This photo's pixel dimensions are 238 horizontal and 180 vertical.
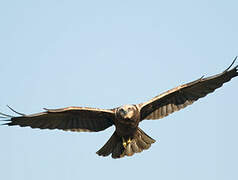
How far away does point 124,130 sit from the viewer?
18.7m

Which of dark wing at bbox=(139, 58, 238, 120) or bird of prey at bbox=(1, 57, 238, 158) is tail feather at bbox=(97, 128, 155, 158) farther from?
dark wing at bbox=(139, 58, 238, 120)

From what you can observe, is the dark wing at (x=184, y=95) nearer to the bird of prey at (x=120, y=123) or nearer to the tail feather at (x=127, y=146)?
the bird of prey at (x=120, y=123)

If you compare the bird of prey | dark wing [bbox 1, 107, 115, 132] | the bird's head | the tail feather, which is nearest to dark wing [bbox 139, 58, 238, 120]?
the bird of prey

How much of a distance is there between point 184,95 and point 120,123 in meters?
2.06

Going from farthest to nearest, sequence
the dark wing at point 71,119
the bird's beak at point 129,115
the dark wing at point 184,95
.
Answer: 1. the dark wing at point 184,95
2. the dark wing at point 71,119
3. the bird's beak at point 129,115

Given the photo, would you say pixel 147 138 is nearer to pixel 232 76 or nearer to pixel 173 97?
pixel 173 97

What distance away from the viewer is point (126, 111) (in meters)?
18.2

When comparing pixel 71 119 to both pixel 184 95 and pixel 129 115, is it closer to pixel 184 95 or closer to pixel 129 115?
pixel 129 115

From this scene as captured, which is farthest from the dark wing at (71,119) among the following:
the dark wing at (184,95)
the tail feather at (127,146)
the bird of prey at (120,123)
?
the dark wing at (184,95)

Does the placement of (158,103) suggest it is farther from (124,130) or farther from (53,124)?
(53,124)

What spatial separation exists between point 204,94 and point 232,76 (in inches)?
34.6

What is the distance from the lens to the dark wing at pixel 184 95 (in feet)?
62.8

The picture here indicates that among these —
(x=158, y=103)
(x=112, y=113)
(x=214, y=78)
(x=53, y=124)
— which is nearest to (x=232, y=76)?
(x=214, y=78)

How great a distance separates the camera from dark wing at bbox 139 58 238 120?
19156 millimetres
